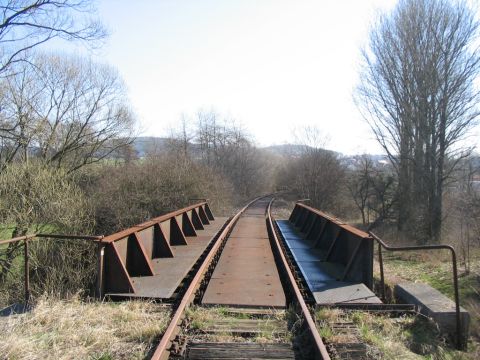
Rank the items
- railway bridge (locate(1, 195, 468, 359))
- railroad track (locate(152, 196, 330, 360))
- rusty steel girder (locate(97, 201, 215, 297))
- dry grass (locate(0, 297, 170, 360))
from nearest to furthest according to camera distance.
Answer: dry grass (locate(0, 297, 170, 360)) < railroad track (locate(152, 196, 330, 360)) < railway bridge (locate(1, 195, 468, 359)) < rusty steel girder (locate(97, 201, 215, 297))

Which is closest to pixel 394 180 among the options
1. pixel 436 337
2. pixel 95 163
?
pixel 95 163

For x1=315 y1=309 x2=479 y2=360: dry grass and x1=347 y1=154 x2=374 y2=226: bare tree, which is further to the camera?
x1=347 y1=154 x2=374 y2=226: bare tree

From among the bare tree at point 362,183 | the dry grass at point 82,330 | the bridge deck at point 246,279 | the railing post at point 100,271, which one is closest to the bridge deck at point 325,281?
the bridge deck at point 246,279

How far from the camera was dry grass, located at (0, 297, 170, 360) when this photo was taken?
4129 mm

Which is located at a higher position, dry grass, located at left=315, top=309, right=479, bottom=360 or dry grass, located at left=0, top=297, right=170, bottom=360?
dry grass, located at left=0, top=297, right=170, bottom=360

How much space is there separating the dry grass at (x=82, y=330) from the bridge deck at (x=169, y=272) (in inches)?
21.9

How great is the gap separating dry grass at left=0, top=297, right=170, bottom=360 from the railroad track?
0.31 m

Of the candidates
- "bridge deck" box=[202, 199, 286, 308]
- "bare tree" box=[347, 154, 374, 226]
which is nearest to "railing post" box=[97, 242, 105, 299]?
"bridge deck" box=[202, 199, 286, 308]

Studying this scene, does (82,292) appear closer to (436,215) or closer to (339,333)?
(339,333)

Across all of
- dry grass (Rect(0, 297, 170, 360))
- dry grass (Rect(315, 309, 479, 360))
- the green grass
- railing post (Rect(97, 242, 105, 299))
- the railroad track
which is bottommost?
the green grass

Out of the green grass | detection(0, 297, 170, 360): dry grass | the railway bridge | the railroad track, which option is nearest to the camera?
detection(0, 297, 170, 360): dry grass

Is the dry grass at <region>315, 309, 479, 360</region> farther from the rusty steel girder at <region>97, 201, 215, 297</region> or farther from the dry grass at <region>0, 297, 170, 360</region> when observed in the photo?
the rusty steel girder at <region>97, 201, 215, 297</region>

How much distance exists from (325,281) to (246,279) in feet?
4.22

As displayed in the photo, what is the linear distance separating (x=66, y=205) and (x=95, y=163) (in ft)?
71.0
